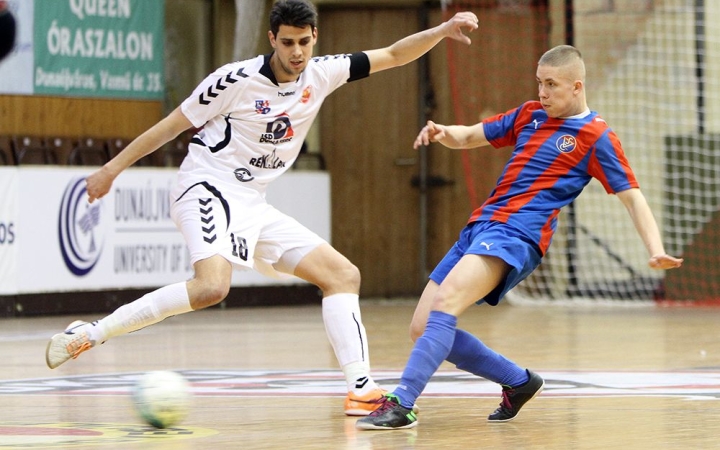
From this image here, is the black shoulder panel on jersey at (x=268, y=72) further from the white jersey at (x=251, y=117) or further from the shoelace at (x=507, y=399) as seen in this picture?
the shoelace at (x=507, y=399)

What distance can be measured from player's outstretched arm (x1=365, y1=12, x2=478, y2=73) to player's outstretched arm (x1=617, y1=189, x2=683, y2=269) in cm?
116

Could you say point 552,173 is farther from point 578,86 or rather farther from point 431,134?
point 431,134

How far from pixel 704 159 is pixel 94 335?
441 inches

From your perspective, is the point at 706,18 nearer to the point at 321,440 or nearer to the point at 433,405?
the point at 433,405

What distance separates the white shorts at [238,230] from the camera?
20.8 feet

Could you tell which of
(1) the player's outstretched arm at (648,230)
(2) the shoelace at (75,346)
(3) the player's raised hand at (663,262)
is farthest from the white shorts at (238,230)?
(3) the player's raised hand at (663,262)

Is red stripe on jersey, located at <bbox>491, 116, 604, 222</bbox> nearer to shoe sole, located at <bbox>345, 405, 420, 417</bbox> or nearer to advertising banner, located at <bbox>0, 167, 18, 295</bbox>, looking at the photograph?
shoe sole, located at <bbox>345, 405, 420, 417</bbox>

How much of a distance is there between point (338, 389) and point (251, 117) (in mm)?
1574

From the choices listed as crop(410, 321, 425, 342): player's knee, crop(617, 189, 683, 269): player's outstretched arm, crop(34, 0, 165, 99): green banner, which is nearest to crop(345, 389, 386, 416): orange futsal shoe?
crop(410, 321, 425, 342): player's knee

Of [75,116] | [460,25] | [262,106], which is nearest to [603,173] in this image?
[460,25]

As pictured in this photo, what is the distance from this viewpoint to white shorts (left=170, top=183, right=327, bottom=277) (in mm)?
6328

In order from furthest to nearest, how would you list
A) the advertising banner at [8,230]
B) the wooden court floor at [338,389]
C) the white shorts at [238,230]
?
the advertising banner at [8,230]
the white shorts at [238,230]
the wooden court floor at [338,389]

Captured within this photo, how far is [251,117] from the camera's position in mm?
6418

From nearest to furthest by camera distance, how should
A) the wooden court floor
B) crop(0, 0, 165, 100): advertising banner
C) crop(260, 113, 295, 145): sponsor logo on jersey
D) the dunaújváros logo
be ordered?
the wooden court floor < crop(260, 113, 295, 145): sponsor logo on jersey < the dunaújváros logo < crop(0, 0, 165, 100): advertising banner
